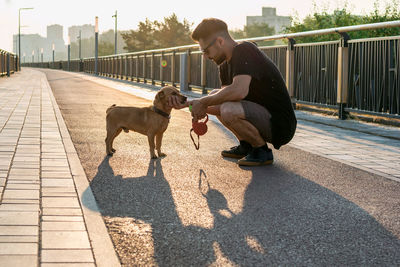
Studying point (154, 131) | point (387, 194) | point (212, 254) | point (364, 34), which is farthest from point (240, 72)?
point (364, 34)

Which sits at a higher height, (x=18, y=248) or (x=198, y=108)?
(x=198, y=108)

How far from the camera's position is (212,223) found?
358 centimetres

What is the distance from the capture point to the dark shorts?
5.52 metres

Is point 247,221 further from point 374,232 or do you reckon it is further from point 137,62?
point 137,62

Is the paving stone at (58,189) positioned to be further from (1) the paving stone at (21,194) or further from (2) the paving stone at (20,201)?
(2) the paving stone at (20,201)

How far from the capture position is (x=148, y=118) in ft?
19.1

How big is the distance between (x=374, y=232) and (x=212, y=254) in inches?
42.5

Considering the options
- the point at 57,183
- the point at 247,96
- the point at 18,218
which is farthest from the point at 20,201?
the point at 247,96

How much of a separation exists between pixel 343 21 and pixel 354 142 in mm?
16404

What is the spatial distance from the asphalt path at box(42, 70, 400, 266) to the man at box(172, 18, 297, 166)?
310 millimetres

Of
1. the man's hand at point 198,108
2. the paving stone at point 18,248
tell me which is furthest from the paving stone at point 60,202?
the man's hand at point 198,108

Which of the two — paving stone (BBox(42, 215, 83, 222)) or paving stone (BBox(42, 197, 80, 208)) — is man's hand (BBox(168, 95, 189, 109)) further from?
paving stone (BBox(42, 215, 83, 222))

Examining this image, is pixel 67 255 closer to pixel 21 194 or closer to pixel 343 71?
pixel 21 194

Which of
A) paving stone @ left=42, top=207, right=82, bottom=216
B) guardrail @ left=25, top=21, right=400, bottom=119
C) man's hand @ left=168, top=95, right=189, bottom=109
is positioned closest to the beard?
man's hand @ left=168, top=95, right=189, bottom=109
